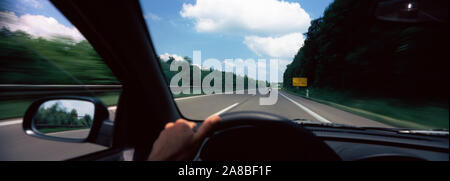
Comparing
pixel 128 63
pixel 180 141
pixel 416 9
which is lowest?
pixel 180 141

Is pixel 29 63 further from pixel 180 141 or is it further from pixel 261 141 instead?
pixel 261 141

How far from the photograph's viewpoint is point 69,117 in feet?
5.76

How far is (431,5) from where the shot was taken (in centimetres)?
167

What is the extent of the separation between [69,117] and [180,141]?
1.30 m

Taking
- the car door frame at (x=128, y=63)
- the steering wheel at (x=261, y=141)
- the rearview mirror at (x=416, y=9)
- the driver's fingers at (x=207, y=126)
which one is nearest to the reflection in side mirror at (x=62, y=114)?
the car door frame at (x=128, y=63)

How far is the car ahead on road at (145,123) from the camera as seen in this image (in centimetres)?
106

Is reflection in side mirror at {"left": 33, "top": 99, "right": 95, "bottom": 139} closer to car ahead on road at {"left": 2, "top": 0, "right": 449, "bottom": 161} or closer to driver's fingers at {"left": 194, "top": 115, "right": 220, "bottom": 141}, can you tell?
car ahead on road at {"left": 2, "top": 0, "right": 449, "bottom": 161}

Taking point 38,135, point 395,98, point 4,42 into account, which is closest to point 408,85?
point 395,98

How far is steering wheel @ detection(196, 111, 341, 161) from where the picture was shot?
1.01m

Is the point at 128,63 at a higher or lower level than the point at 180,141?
higher

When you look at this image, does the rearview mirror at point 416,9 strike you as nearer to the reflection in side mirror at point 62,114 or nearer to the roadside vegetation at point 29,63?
the reflection in side mirror at point 62,114

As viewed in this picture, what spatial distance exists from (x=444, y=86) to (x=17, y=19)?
26.5 ft

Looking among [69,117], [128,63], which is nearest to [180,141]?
[128,63]
